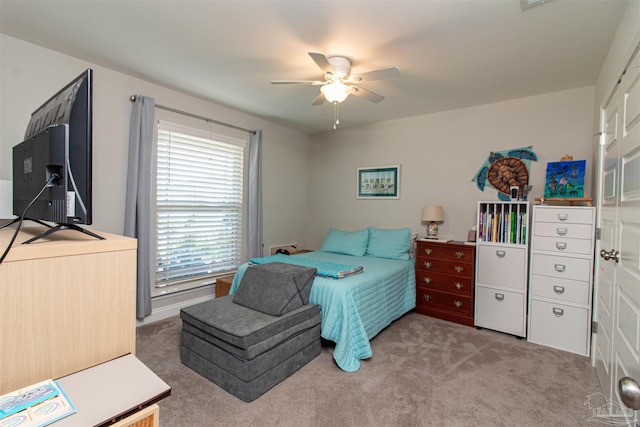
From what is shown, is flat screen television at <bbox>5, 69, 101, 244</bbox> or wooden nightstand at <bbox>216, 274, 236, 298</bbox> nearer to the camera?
flat screen television at <bbox>5, 69, 101, 244</bbox>

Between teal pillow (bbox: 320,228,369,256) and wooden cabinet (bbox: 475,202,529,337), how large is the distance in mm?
1295

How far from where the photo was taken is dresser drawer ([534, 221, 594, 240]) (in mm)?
2551

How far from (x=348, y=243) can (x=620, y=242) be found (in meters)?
2.58

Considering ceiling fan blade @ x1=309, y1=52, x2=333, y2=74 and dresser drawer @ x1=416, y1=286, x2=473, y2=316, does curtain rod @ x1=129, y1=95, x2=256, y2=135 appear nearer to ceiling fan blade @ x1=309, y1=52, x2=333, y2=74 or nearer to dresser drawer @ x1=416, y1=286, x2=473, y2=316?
ceiling fan blade @ x1=309, y1=52, x2=333, y2=74

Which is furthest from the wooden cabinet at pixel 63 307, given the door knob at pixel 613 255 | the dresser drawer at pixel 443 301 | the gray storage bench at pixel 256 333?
the dresser drawer at pixel 443 301

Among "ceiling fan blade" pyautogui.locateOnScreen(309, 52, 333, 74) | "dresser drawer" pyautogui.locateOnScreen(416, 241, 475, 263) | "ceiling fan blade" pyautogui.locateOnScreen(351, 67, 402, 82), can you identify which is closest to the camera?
"ceiling fan blade" pyautogui.locateOnScreen(309, 52, 333, 74)

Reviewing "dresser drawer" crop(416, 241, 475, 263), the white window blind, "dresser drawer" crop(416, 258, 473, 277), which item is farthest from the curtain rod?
"dresser drawer" crop(416, 258, 473, 277)

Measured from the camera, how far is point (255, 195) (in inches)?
157

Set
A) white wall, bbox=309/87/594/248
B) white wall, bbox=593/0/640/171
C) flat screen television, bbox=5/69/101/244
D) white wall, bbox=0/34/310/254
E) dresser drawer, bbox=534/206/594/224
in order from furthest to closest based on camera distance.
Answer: white wall, bbox=309/87/594/248
dresser drawer, bbox=534/206/594/224
white wall, bbox=0/34/310/254
white wall, bbox=593/0/640/171
flat screen television, bbox=5/69/101/244

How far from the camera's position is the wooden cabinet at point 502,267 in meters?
2.94

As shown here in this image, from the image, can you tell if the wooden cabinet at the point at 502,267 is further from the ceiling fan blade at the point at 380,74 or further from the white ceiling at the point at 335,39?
the ceiling fan blade at the point at 380,74

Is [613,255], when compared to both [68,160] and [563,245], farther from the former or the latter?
[68,160]

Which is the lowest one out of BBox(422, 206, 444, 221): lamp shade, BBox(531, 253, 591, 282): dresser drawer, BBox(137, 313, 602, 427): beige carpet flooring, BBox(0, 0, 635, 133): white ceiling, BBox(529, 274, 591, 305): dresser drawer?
BBox(137, 313, 602, 427): beige carpet flooring

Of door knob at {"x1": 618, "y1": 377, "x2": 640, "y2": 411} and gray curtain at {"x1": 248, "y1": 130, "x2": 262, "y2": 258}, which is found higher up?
gray curtain at {"x1": 248, "y1": 130, "x2": 262, "y2": 258}
